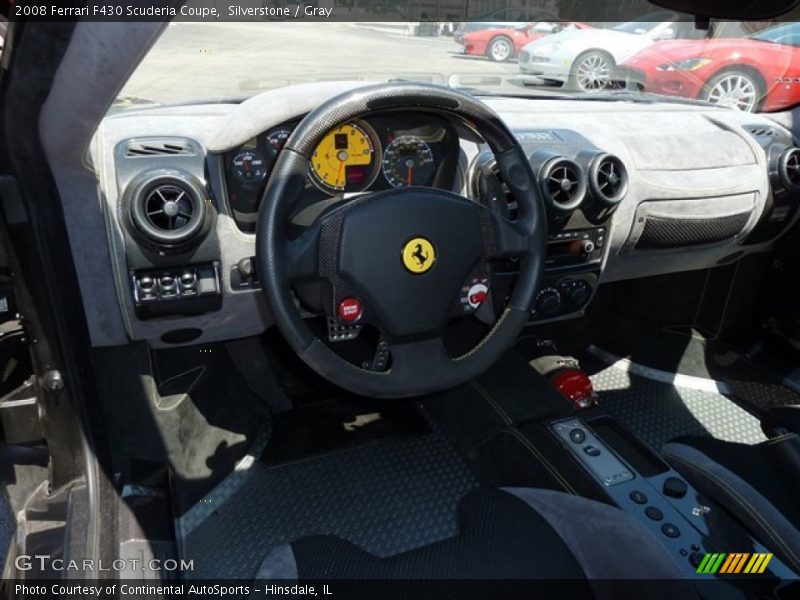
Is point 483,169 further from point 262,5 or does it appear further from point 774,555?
point 774,555

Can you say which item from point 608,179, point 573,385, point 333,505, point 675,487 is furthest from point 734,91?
point 333,505

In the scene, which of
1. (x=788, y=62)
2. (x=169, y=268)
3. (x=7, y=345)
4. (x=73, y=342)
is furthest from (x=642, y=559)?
(x=788, y=62)

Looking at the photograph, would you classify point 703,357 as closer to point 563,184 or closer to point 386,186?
point 563,184

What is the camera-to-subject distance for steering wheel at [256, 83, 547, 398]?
1559 mm

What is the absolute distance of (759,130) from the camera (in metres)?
2.91

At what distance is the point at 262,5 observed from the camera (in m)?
1.76

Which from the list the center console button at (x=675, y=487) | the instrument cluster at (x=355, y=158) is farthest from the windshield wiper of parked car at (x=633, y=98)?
the center console button at (x=675, y=487)

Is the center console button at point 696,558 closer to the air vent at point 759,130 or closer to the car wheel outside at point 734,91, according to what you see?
the air vent at point 759,130

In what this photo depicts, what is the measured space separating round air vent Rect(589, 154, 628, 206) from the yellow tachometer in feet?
2.58

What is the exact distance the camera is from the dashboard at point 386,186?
178cm

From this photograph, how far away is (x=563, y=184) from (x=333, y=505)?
1374 millimetres

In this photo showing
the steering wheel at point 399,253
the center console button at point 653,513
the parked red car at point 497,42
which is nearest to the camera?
the steering wheel at point 399,253

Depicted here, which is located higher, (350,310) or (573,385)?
(350,310)

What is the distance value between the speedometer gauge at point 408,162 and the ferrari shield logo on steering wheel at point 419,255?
35cm
